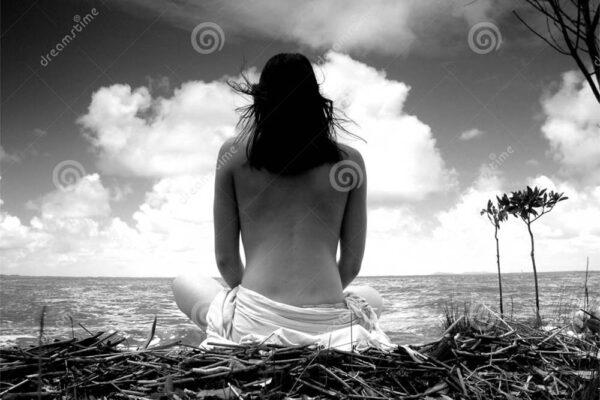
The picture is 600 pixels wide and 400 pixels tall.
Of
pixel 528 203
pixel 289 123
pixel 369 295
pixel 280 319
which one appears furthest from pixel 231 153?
pixel 528 203

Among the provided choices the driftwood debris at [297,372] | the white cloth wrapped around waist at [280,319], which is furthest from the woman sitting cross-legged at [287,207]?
the driftwood debris at [297,372]

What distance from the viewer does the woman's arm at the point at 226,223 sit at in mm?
2619

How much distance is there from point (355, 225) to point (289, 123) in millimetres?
810

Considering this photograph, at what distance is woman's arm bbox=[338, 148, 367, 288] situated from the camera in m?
2.74

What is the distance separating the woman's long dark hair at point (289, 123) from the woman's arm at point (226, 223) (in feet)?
0.72

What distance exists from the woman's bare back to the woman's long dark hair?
8cm

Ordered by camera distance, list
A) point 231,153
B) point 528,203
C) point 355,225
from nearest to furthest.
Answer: point 231,153 → point 355,225 → point 528,203

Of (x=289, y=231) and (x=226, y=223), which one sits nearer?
(x=289, y=231)

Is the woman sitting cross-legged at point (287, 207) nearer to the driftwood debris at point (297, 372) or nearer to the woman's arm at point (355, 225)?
the woman's arm at point (355, 225)

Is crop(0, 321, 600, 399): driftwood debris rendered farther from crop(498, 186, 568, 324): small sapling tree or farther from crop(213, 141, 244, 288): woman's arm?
crop(498, 186, 568, 324): small sapling tree

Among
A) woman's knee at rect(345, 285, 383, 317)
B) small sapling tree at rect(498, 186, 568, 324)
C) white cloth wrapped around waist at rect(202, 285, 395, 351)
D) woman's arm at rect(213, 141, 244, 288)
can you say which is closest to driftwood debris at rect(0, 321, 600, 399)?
white cloth wrapped around waist at rect(202, 285, 395, 351)

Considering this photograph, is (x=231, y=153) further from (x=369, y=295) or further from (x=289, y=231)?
(x=369, y=295)

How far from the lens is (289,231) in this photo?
249 centimetres

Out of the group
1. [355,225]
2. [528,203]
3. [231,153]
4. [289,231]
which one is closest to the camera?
[289,231]
